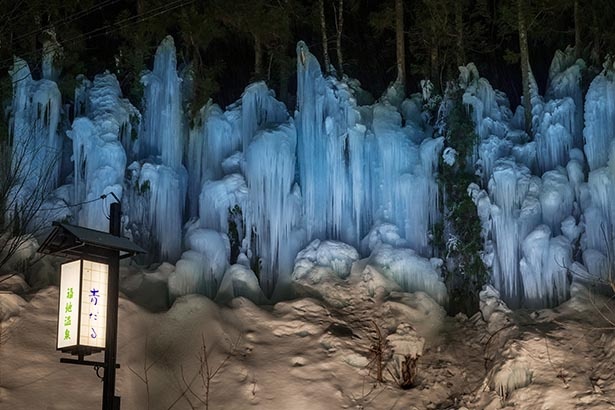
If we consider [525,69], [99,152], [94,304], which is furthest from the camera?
[525,69]

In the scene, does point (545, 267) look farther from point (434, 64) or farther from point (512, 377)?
point (434, 64)

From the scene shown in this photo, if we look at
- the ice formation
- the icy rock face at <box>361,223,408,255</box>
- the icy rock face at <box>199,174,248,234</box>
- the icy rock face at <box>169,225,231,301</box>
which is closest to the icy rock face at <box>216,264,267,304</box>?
the ice formation

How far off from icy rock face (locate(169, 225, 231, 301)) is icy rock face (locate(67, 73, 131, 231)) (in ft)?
5.94

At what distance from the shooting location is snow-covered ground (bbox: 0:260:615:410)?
12312 mm

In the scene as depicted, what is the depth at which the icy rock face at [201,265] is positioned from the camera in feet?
48.9

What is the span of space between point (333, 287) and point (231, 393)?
3.58m

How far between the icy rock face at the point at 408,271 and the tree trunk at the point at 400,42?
5.45 metres

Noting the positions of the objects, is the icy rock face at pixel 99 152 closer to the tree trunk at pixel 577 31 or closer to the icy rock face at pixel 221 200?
the icy rock face at pixel 221 200

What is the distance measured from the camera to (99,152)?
16.2m

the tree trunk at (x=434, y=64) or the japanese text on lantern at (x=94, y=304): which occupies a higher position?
the tree trunk at (x=434, y=64)

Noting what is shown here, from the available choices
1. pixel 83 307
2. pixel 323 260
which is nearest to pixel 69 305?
pixel 83 307

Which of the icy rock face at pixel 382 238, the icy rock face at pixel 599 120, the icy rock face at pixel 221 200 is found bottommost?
the icy rock face at pixel 382 238

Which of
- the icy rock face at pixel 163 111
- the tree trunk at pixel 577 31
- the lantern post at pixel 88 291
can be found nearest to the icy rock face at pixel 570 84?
the tree trunk at pixel 577 31

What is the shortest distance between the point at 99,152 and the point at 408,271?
6992 millimetres
